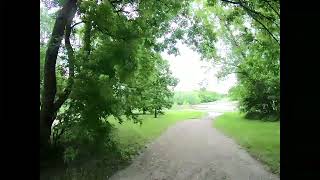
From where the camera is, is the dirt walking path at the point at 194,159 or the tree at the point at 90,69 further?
the tree at the point at 90,69

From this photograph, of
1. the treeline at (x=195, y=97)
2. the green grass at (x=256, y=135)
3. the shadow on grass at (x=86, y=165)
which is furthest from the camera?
the treeline at (x=195, y=97)

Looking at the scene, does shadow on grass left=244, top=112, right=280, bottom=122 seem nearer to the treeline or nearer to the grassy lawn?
the treeline

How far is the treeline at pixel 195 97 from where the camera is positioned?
342cm

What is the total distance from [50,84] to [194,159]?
1.69 metres

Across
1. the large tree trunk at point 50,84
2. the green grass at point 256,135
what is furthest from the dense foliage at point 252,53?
the large tree trunk at point 50,84

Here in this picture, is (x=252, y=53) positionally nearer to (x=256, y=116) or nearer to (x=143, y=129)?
(x=256, y=116)

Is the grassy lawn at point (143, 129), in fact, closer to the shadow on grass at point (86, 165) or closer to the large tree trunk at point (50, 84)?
the shadow on grass at point (86, 165)

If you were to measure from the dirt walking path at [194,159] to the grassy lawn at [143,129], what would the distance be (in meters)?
0.07

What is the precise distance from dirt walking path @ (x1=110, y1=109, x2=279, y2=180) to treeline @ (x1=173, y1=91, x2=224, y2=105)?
0.19m

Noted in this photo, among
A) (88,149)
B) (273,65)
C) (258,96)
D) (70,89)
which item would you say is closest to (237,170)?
(258,96)

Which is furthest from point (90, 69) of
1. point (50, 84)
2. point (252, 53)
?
point (252, 53)

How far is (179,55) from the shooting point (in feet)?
11.5
